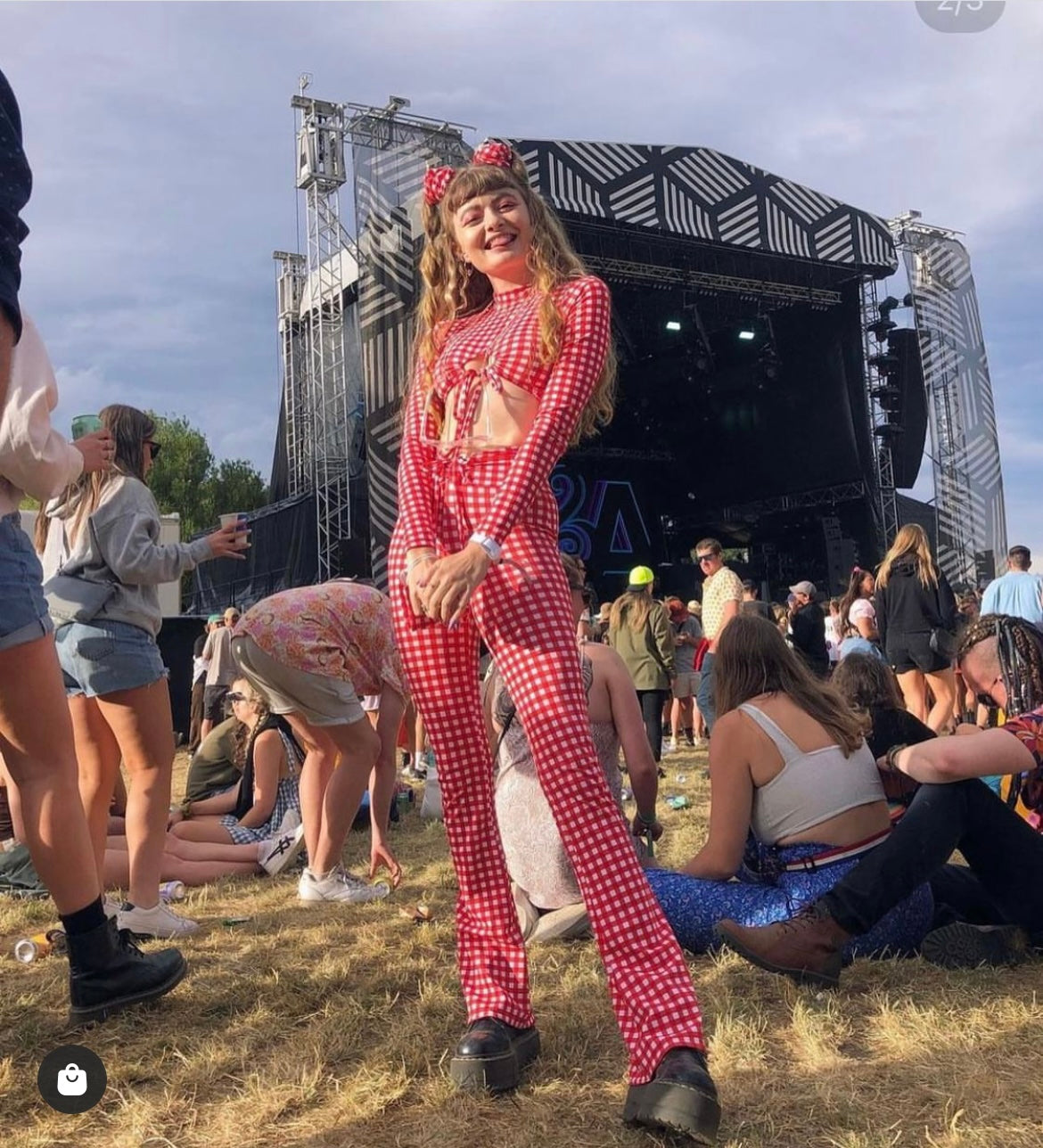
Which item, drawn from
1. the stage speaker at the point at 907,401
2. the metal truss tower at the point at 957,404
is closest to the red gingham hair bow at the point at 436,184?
the stage speaker at the point at 907,401

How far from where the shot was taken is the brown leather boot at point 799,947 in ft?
7.57

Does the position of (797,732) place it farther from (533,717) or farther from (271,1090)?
(271,1090)

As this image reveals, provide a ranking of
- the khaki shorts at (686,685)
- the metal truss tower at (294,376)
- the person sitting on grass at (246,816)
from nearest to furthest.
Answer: the person sitting on grass at (246,816) → the khaki shorts at (686,685) → the metal truss tower at (294,376)

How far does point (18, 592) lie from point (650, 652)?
5.36 meters

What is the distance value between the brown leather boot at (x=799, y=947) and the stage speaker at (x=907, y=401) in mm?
16089

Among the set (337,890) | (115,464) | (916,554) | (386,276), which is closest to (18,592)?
(115,464)

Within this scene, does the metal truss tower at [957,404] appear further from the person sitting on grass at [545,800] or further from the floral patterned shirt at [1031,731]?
the floral patterned shirt at [1031,731]

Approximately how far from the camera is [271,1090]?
5.80ft

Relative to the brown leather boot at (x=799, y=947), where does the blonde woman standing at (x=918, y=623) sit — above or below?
above

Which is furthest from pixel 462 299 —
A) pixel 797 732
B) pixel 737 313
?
pixel 737 313

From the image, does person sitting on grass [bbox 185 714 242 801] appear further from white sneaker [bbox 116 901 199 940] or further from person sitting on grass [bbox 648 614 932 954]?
person sitting on grass [bbox 648 614 932 954]

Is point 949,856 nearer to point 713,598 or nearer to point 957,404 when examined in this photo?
point 713,598

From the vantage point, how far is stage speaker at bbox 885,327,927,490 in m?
16.9

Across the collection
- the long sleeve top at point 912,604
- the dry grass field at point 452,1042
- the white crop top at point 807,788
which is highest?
the long sleeve top at point 912,604
